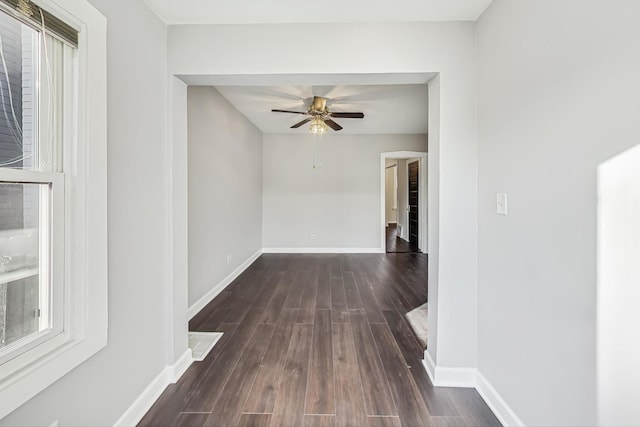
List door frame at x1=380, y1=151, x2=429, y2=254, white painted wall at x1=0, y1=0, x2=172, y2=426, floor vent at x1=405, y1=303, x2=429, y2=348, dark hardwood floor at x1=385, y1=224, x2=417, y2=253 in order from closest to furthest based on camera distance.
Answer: white painted wall at x1=0, y1=0, x2=172, y2=426
floor vent at x1=405, y1=303, x2=429, y2=348
door frame at x1=380, y1=151, x2=429, y2=254
dark hardwood floor at x1=385, y1=224, x2=417, y2=253

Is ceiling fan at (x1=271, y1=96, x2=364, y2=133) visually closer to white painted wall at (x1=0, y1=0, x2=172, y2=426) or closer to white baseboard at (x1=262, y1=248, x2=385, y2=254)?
white painted wall at (x1=0, y1=0, x2=172, y2=426)

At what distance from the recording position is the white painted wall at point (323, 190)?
621 centimetres

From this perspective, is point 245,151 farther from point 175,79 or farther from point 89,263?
point 89,263

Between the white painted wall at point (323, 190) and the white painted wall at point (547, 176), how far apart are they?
4359 mm

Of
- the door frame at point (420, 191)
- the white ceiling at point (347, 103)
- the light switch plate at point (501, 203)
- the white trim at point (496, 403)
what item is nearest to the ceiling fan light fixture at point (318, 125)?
the white ceiling at point (347, 103)

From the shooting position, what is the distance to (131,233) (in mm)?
1637

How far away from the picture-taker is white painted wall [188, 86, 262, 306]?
3.09 metres

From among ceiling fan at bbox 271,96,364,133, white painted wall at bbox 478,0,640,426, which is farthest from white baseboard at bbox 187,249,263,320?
white painted wall at bbox 478,0,640,426

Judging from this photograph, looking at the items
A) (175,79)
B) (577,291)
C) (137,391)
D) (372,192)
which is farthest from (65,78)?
(372,192)

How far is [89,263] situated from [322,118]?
3.52 m

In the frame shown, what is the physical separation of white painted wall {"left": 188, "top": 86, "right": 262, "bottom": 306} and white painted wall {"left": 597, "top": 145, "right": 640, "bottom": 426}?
3.03 metres

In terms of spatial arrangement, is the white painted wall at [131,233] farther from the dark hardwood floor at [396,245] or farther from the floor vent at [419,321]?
the dark hardwood floor at [396,245]

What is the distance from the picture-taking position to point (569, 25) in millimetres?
1195

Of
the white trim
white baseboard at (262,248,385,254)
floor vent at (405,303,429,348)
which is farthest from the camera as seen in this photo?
white baseboard at (262,248,385,254)
